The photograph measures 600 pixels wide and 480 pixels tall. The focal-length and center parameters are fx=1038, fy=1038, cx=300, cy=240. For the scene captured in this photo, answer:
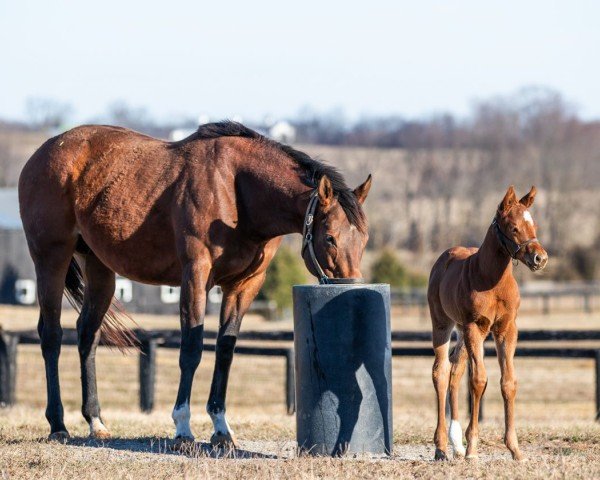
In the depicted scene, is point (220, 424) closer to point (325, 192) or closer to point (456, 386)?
point (456, 386)

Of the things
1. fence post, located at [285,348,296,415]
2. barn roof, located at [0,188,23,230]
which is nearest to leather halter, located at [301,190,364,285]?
fence post, located at [285,348,296,415]

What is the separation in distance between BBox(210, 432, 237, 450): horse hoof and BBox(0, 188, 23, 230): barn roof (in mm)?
31390

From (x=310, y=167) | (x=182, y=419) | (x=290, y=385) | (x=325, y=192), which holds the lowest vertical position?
(x=290, y=385)

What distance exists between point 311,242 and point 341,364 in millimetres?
959

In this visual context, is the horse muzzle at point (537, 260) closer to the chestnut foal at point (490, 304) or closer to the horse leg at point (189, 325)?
the chestnut foal at point (490, 304)

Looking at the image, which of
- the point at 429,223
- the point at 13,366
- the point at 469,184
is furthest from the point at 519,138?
the point at 13,366

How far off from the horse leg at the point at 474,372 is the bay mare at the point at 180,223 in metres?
0.99

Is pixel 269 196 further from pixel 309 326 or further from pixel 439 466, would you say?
pixel 439 466

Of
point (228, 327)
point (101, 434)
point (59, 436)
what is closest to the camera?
point (228, 327)

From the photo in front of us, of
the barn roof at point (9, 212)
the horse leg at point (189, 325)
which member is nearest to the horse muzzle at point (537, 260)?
the horse leg at point (189, 325)

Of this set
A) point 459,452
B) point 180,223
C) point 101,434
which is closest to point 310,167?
point 180,223

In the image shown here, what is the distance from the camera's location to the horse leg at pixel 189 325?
8.42 metres

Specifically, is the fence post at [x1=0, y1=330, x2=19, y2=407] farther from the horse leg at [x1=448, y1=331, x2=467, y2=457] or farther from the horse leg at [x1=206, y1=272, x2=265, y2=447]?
the horse leg at [x1=448, y1=331, x2=467, y2=457]

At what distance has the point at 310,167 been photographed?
8516 mm
